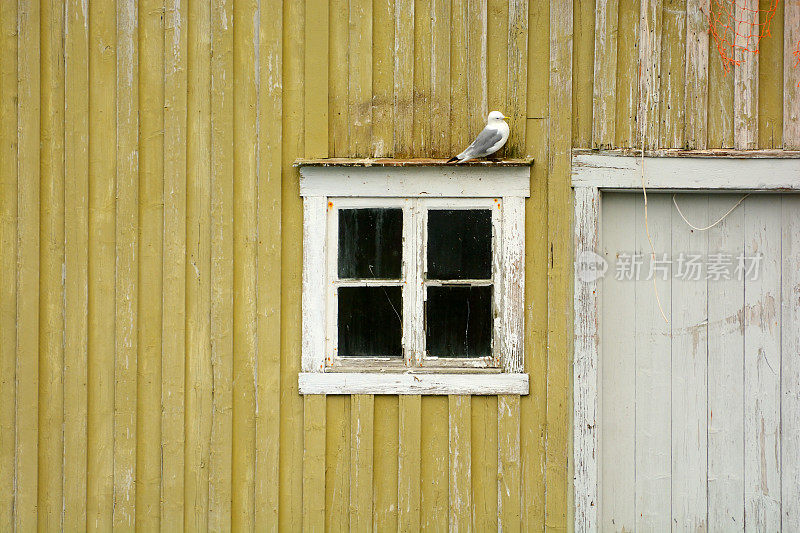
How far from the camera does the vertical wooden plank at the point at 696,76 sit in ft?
10.1

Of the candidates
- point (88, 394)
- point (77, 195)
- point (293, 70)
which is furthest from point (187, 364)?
point (293, 70)

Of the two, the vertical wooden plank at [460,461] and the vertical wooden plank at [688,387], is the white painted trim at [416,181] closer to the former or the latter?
the vertical wooden plank at [688,387]

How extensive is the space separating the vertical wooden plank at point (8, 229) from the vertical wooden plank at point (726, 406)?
3657mm

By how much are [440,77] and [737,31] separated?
5.03ft

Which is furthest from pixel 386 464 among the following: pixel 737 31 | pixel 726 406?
pixel 737 31

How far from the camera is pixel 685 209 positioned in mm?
3199

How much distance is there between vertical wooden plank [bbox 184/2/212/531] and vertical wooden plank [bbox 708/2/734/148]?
8.49ft

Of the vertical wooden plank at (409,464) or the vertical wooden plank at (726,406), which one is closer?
the vertical wooden plank at (409,464)

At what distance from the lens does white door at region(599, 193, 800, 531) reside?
3189 mm

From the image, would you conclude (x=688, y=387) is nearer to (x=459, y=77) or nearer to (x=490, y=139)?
(x=490, y=139)

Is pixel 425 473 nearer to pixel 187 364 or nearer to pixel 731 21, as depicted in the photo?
pixel 187 364

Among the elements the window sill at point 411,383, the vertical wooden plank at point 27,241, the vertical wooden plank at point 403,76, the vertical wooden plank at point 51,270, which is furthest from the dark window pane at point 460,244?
the vertical wooden plank at point 27,241

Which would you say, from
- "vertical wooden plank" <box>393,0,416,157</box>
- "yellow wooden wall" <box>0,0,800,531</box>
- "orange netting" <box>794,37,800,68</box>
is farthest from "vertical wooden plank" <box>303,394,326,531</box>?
"orange netting" <box>794,37,800,68</box>

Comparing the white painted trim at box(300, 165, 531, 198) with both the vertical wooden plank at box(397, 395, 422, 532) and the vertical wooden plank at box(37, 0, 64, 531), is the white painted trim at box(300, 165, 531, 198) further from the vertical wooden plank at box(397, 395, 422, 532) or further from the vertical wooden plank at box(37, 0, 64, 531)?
the vertical wooden plank at box(37, 0, 64, 531)
